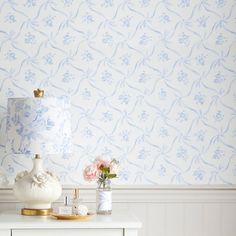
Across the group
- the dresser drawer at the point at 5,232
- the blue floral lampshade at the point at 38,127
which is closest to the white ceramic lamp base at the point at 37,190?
the blue floral lampshade at the point at 38,127

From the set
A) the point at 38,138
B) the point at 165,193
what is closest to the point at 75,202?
the point at 38,138

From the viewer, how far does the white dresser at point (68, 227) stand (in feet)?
9.08

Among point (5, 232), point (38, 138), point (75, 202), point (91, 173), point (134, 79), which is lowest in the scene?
point (5, 232)

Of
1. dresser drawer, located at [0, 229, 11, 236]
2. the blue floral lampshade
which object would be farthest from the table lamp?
dresser drawer, located at [0, 229, 11, 236]

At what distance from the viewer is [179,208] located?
3.36 m

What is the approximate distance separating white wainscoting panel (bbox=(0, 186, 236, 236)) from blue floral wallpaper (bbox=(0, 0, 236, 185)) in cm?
6

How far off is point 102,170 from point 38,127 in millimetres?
362

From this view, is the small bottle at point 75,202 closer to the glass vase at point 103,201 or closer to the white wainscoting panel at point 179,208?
the glass vase at point 103,201

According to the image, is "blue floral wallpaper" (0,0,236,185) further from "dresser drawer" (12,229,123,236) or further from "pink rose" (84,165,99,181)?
"dresser drawer" (12,229,123,236)

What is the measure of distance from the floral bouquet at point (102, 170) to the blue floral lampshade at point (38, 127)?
0.49ft

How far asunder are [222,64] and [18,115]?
1.11m

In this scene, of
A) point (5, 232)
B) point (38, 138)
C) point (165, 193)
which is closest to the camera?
point (5, 232)

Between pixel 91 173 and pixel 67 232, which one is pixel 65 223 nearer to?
pixel 67 232

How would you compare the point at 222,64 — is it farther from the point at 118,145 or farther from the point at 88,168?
the point at 88,168
